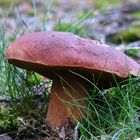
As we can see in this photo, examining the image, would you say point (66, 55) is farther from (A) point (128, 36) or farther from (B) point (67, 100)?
(A) point (128, 36)

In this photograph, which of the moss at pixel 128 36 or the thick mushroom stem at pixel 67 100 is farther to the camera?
the moss at pixel 128 36

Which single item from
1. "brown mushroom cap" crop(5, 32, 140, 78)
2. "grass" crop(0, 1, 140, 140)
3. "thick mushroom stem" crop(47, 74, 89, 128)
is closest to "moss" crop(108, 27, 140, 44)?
"grass" crop(0, 1, 140, 140)

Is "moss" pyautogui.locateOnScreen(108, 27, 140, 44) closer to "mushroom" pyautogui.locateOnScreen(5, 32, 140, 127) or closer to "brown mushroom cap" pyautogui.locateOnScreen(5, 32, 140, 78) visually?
"mushroom" pyautogui.locateOnScreen(5, 32, 140, 127)

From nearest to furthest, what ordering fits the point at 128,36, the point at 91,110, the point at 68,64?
the point at 68,64 < the point at 91,110 < the point at 128,36

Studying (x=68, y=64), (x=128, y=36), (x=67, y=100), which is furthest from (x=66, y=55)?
(x=128, y=36)

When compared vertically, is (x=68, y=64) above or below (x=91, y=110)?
above

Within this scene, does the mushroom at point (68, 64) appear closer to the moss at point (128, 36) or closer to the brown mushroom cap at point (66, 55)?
the brown mushroom cap at point (66, 55)

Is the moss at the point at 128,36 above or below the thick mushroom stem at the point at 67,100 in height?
below

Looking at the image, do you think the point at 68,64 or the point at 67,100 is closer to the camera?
the point at 68,64

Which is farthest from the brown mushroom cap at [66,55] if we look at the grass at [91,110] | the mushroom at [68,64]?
the grass at [91,110]
